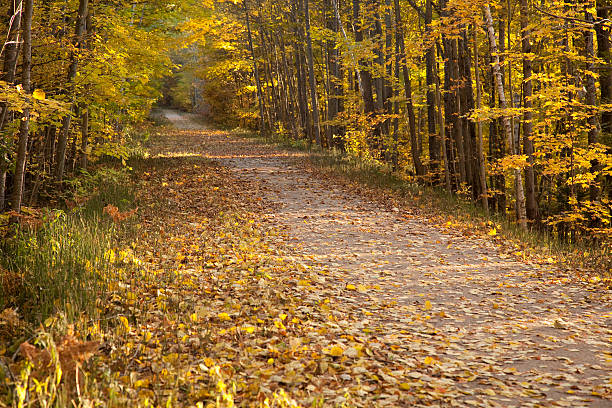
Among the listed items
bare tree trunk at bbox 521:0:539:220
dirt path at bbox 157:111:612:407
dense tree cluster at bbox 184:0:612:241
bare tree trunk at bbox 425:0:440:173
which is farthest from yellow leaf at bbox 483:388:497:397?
bare tree trunk at bbox 425:0:440:173

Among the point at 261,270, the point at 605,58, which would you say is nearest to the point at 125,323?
the point at 261,270

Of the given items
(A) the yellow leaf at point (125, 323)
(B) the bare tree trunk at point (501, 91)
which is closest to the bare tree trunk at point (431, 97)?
(B) the bare tree trunk at point (501, 91)

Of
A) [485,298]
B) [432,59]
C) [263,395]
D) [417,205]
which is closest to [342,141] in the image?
[432,59]

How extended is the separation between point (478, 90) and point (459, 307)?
896cm

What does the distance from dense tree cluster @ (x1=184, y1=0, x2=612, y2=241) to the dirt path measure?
12.7ft

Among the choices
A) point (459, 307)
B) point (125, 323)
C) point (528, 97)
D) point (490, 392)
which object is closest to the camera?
point (490, 392)

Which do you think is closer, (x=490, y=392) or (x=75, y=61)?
(x=490, y=392)

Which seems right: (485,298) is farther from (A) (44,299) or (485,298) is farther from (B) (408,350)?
(A) (44,299)

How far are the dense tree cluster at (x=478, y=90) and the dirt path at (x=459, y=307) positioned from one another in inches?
153

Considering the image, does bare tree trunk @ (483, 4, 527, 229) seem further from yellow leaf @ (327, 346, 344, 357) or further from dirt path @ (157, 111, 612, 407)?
yellow leaf @ (327, 346, 344, 357)

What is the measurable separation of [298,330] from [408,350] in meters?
1.28

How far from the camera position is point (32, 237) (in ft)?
20.6

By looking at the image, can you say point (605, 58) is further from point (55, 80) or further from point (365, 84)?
point (55, 80)

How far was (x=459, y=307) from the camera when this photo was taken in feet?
21.0
